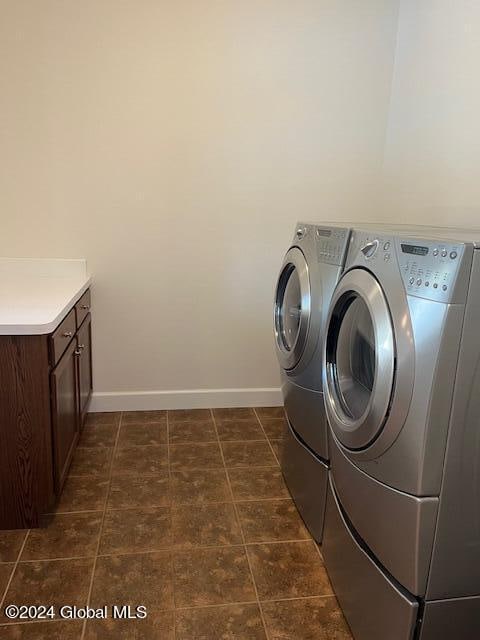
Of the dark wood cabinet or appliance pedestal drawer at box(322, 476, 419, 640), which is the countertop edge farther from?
appliance pedestal drawer at box(322, 476, 419, 640)

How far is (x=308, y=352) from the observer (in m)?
1.79

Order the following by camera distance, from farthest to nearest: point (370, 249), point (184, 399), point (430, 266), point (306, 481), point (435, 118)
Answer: point (184, 399)
point (435, 118)
point (306, 481)
point (370, 249)
point (430, 266)

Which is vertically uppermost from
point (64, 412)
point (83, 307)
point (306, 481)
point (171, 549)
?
point (83, 307)

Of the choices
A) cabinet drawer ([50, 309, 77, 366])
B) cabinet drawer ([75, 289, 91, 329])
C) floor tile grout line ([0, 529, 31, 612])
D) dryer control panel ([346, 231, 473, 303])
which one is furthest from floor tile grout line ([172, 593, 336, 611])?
cabinet drawer ([75, 289, 91, 329])

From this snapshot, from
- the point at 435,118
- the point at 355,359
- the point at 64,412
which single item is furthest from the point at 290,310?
the point at 435,118

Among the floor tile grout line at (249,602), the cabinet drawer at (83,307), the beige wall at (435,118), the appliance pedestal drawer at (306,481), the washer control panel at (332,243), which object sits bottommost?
the floor tile grout line at (249,602)

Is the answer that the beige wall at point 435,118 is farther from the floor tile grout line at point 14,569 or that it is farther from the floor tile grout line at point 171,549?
the floor tile grout line at point 14,569

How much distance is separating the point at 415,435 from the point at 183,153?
6.97 feet

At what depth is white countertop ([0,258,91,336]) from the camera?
210cm

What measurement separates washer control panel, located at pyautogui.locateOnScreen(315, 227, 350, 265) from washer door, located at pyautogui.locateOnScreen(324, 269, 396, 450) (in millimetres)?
184

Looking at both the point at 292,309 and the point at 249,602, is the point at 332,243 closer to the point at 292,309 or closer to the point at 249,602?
the point at 292,309

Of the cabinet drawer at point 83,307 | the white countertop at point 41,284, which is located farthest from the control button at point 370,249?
the cabinet drawer at point 83,307

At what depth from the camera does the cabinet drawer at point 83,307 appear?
2383 millimetres

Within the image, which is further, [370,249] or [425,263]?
[370,249]
